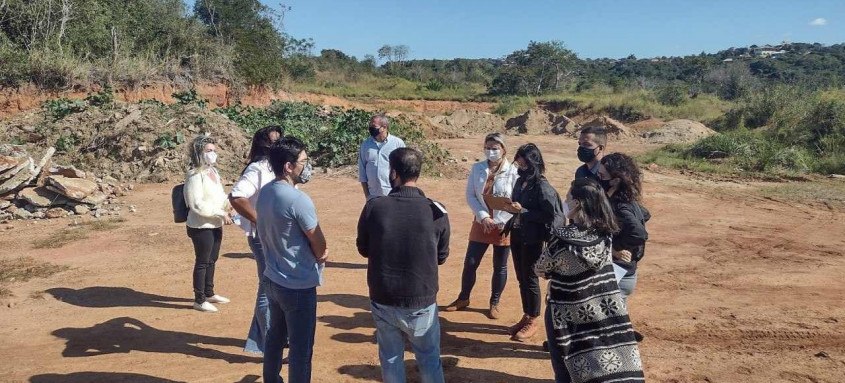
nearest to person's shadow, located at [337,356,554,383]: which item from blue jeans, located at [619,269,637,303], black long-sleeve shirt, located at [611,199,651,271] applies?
blue jeans, located at [619,269,637,303]

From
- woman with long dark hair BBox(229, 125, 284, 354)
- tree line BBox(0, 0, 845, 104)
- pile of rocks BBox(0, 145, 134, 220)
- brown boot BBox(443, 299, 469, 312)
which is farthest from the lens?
tree line BBox(0, 0, 845, 104)

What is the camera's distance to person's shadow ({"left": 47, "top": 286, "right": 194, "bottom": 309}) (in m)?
5.89

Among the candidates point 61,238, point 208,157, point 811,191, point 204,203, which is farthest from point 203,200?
point 811,191

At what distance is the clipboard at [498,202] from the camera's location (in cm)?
452

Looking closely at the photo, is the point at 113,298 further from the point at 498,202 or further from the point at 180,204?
the point at 498,202

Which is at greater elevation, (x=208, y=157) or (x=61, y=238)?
(x=208, y=157)

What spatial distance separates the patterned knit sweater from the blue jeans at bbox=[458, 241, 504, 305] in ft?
6.24

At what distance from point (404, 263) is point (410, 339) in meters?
0.45

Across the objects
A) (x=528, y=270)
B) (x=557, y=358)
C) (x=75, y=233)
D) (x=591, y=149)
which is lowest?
(x=75, y=233)

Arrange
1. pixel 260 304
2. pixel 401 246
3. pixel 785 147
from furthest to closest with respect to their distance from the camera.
Result: pixel 785 147 → pixel 260 304 → pixel 401 246

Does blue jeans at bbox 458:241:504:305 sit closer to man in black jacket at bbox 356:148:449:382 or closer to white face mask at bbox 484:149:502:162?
white face mask at bbox 484:149:502:162

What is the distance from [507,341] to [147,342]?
9.88ft

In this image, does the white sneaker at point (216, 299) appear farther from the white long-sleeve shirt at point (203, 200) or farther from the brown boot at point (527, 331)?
the brown boot at point (527, 331)

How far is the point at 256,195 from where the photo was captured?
4137mm
